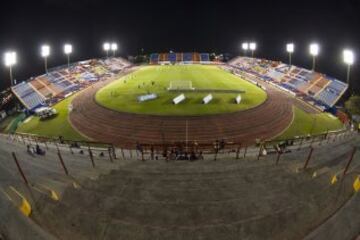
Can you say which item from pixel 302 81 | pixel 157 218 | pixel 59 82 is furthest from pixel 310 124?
pixel 59 82

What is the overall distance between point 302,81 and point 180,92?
72.8 feet

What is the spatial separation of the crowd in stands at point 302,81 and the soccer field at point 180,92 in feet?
20.5

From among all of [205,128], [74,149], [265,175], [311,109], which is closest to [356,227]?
[265,175]

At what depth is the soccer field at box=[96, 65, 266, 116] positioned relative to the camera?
34.4 m

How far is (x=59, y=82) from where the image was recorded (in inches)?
1971

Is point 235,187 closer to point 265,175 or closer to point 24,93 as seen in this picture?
point 265,175

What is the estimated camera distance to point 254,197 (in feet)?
28.6

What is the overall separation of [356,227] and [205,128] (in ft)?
76.3

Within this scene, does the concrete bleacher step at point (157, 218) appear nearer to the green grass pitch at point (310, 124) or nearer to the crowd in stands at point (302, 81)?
the green grass pitch at point (310, 124)

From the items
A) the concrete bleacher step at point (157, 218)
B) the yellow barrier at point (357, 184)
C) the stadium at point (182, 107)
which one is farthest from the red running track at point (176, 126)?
the yellow barrier at point (357, 184)

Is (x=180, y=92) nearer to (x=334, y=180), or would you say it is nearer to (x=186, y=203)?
(x=334, y=180)

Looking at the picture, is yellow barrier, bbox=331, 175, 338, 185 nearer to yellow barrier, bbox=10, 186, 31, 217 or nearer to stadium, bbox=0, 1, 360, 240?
stadium, bbox=0, 1, 360, 240

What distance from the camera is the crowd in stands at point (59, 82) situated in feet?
135

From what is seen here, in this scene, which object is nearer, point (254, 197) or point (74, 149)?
point (254, 197)
